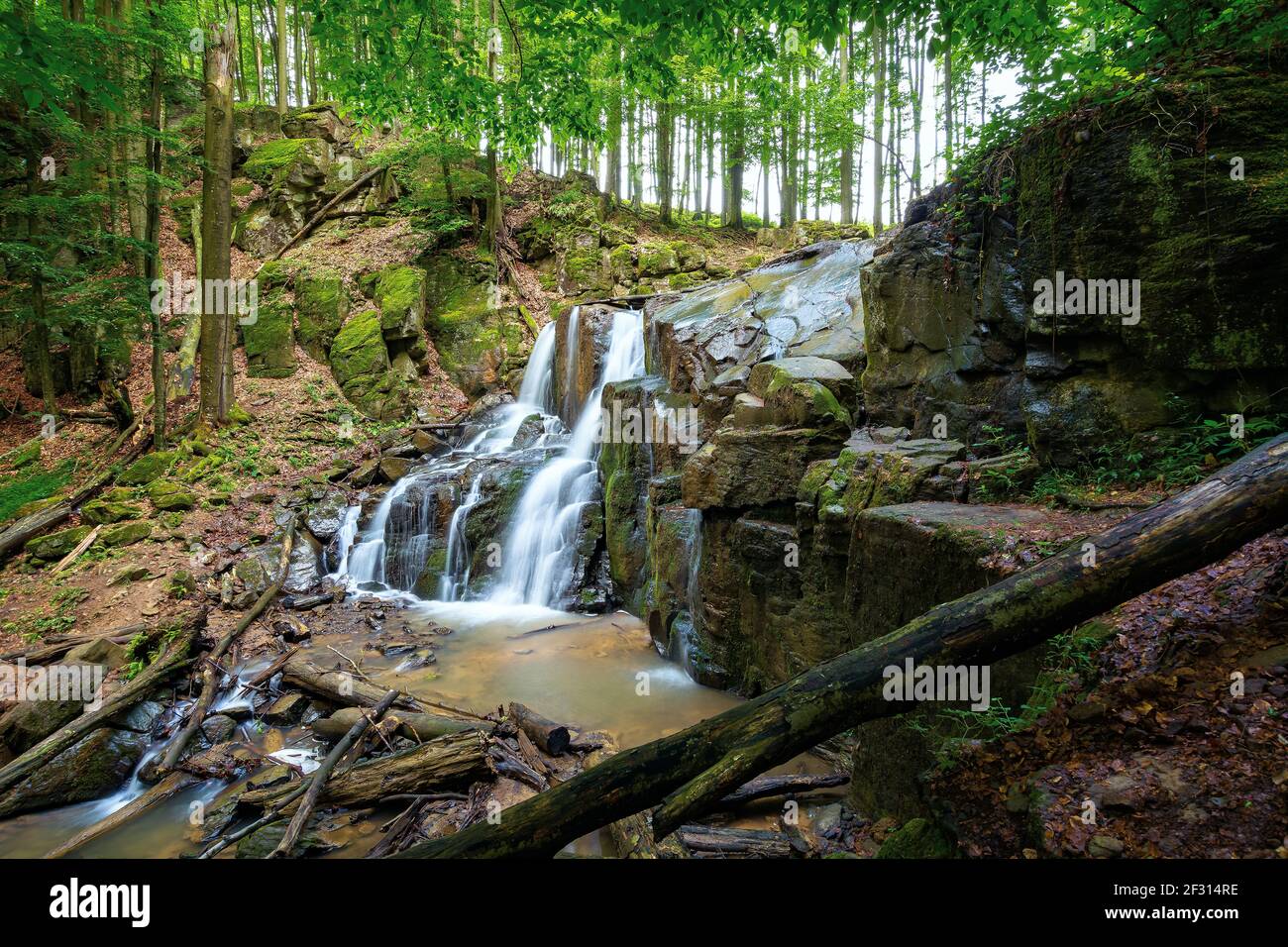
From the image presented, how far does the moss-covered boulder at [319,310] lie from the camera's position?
16000mm

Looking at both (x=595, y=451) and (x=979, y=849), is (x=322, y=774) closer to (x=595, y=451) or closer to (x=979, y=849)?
(x=979, y=849)

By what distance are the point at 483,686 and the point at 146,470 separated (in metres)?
8.44

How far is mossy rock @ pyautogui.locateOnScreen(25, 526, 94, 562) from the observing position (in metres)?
8.84

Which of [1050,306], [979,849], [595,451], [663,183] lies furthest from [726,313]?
[663,183]

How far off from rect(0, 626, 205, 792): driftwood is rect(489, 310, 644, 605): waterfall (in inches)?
180

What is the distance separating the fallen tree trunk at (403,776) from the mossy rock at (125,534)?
21.8 ft

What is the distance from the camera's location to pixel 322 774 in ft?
15.8

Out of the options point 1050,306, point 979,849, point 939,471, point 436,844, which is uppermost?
point 1050,306

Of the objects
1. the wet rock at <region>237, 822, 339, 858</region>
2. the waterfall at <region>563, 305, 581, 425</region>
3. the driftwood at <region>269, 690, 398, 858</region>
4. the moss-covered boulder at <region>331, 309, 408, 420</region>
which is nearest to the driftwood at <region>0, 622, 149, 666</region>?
the driftwood at <region>269, 690, 398, 858</region>

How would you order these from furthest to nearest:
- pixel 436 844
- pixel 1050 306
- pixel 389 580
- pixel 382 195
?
pixel 382 195
pixel 389 580
pixel 1050 306
pixel 436 844

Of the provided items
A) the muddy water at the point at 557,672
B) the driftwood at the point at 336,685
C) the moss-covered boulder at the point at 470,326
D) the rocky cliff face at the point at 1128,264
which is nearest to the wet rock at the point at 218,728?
the driftwood at the point at 336,685

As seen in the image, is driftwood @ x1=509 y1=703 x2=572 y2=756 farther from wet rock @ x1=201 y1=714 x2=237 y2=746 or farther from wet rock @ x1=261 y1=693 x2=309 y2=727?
wet rock @ x1=201 y1=714 x2=237 y2=746

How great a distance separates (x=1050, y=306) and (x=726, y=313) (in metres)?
7.21
